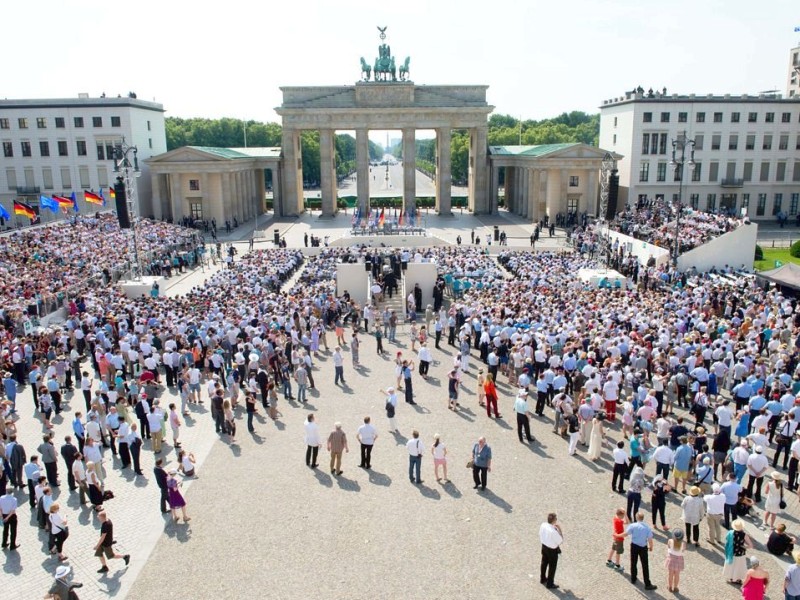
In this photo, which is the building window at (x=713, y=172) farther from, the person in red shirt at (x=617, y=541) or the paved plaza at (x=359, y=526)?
the person in red shirt at (x=617, y=541)

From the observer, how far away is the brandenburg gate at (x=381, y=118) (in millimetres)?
62531

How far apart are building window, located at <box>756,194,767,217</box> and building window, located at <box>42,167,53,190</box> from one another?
208ft

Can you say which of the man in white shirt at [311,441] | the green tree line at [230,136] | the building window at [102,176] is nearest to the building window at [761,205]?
the building window at [102,176]

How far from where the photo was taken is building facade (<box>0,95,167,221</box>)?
58312 mm

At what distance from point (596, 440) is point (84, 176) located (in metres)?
56.4

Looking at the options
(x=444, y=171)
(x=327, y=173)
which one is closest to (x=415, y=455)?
(x=444, y=171)

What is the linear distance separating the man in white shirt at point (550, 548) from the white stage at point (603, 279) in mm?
22590

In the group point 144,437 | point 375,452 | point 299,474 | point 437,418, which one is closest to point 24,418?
point 144,437

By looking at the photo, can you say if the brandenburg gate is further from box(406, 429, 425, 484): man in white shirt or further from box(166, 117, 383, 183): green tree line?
box(406, 429, 425, 484): man in white shirt

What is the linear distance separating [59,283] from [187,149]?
94.3 feet

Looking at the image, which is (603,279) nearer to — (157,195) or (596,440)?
(596,440)

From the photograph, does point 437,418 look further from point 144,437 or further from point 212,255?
point 212,255

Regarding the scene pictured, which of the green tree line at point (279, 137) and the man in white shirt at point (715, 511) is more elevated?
the green tree line at point (279, 137)

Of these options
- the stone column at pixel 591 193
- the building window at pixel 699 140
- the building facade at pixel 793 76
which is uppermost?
the building facade at pixel 793 76
